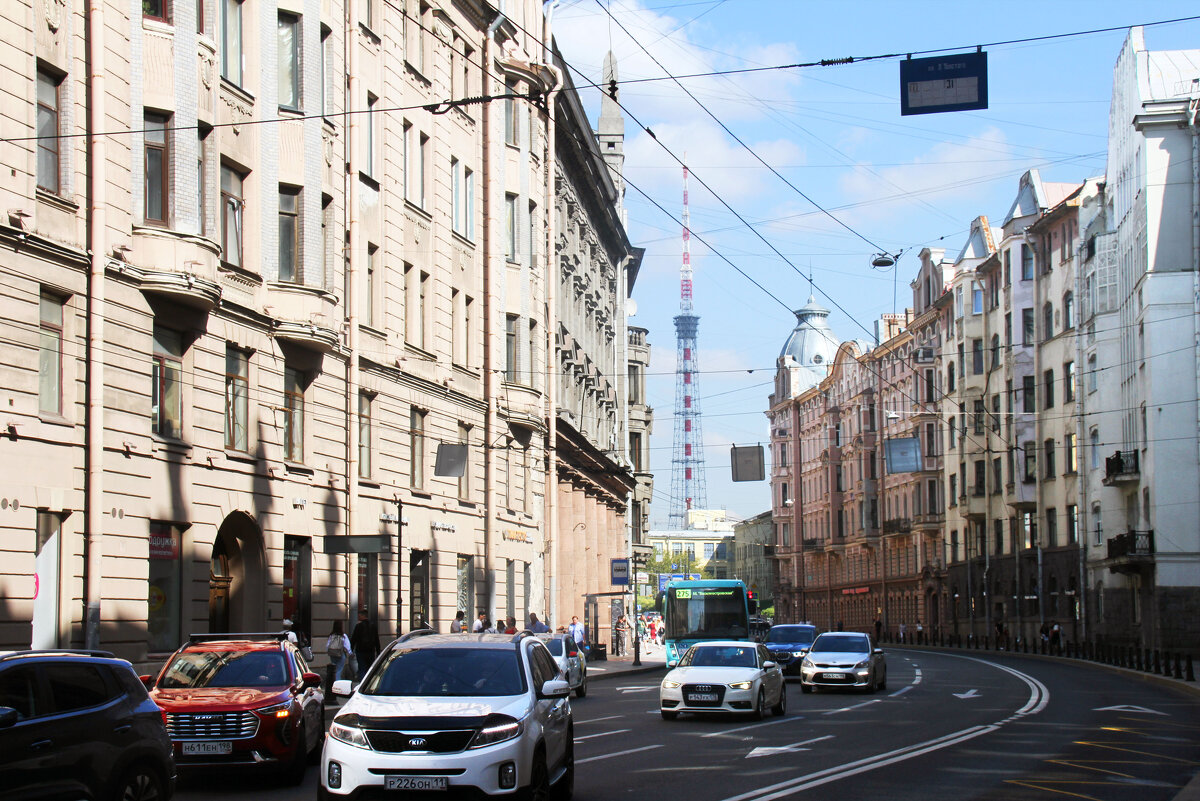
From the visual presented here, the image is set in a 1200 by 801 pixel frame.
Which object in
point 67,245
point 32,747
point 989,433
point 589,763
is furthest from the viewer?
point 989,433

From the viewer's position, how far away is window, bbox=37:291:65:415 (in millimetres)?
21281

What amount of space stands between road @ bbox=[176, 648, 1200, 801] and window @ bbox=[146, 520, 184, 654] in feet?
22.9

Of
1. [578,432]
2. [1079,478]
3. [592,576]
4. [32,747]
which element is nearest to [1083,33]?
[32,747]

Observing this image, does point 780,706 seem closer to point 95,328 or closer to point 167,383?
point 167,383

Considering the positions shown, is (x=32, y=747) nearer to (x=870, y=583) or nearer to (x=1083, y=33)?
(x=1083, y=33)

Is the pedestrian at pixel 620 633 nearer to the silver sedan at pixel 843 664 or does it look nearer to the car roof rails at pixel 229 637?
the silver sedan at pixel 843 664

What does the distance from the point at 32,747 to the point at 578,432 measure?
151 feet

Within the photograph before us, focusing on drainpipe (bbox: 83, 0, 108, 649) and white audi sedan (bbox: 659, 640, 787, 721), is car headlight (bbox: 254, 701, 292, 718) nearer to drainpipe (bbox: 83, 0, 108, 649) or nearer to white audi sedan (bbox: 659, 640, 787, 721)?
drainpipe (bbox: 83, 0, 108, 649)

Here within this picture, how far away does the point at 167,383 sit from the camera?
81.2 ft

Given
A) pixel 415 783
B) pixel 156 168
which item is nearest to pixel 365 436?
pixel 156 168

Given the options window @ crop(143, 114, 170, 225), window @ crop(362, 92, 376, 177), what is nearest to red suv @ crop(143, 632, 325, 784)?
window @ crop(143, 114, 170, 225)

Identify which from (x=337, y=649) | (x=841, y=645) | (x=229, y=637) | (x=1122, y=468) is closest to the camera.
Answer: (x=229, y=637)

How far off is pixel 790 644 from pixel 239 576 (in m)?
19.9

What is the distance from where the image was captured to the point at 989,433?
82438 mm
